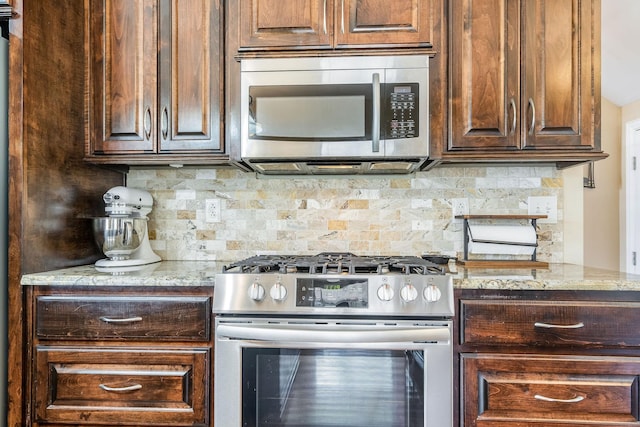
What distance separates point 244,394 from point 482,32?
1735mm

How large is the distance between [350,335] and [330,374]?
0.59ft

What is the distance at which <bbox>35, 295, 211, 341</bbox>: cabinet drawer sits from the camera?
1354 millimetres

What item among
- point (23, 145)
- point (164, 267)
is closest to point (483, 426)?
point (164, 267)

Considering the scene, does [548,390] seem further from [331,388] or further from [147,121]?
[147,121]

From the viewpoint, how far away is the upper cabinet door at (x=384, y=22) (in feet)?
5.10

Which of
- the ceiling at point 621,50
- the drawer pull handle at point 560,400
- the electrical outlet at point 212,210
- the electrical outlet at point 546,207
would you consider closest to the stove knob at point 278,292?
the electrical outlet at point 212,210

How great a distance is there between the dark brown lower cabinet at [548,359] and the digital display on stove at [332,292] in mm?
360

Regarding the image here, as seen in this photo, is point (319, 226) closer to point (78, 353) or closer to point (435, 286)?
point (435, 286)

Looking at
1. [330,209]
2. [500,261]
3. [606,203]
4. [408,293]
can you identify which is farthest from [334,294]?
[606,203]

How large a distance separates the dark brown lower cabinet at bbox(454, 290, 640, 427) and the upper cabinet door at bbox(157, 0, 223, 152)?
4.25ft

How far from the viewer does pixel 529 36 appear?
5.17 ft

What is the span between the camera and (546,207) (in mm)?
1895

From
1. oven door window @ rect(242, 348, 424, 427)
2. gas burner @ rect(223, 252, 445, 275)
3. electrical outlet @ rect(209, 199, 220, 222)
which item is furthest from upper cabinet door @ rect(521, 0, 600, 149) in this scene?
electrical outlet @ rect(209, 199, 220, 222)

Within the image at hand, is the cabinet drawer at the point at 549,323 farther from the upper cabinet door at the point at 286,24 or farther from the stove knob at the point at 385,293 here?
the upper cabinet door at the point at 286,24
